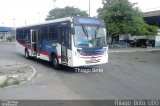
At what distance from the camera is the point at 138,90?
10.6 meters

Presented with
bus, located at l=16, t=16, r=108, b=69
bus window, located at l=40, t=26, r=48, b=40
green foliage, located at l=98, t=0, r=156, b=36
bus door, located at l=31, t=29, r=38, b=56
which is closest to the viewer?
bus, located at l=16, t=16, r=108, b=69

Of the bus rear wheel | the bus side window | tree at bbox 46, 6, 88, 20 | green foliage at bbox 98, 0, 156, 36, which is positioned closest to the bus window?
the bus side window

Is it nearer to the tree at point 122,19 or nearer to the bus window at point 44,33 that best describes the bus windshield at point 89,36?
the bus window at point 44,33

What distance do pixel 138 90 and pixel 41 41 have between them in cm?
1062

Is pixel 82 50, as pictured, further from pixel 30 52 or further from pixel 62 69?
pixel 30 52

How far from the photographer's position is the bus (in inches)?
613

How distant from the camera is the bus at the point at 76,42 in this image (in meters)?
15.6

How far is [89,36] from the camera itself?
15906mm

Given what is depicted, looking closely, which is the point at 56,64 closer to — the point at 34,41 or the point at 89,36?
the point at 89,36

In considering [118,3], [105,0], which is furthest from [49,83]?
[105,0]

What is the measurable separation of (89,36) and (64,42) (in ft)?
5.03

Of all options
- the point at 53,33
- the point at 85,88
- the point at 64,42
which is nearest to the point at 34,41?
the point at 53,33

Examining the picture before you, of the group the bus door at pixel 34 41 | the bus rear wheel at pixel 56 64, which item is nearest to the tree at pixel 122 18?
the bus door at pixel 34 41

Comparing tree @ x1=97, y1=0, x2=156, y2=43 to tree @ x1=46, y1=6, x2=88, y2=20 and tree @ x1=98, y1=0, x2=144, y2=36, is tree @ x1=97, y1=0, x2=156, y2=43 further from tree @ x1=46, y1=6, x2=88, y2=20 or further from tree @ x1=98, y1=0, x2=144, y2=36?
tree @ x1=46, y1=6, x2=88, y2=20
